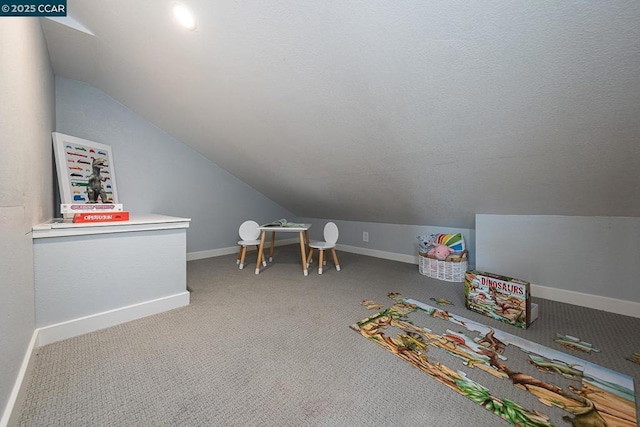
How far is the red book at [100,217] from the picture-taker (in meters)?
1.38

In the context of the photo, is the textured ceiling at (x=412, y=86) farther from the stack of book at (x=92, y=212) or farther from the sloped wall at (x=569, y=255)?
the stack of book at (x=92, y=212)

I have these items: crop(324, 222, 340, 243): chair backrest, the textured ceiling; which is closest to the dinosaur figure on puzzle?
the textured ceiling

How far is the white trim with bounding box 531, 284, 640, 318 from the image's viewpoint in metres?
1.59

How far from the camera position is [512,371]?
42.1 inches

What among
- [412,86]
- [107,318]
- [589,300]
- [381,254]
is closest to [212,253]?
[107,318]

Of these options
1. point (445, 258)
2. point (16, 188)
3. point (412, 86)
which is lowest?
point (445, 258)

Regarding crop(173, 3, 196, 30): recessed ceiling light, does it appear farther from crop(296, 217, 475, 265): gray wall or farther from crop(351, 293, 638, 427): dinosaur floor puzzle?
crop(296, 217, 475, 265): gray wall

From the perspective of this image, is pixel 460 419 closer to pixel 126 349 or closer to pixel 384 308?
pixel 384 308

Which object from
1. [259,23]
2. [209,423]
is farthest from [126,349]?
[259,23]

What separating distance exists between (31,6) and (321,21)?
1.18 m

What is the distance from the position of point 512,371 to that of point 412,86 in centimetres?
143

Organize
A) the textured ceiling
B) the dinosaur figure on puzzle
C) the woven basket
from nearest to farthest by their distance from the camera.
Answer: the textured ceiling → the dinosaur figure on puzzle → the woven basket

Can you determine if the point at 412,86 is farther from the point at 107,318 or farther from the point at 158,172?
the point at 158,172

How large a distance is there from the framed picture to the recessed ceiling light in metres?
1.56
